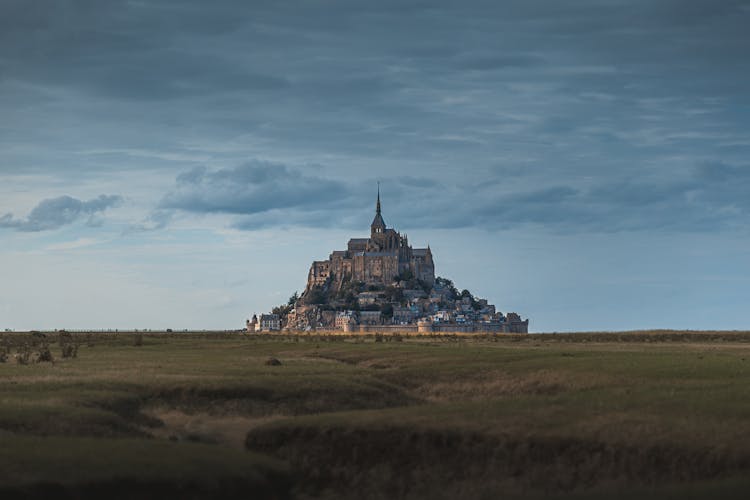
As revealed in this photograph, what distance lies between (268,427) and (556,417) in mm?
9484

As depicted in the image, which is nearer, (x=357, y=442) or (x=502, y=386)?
(x=357, y=442)

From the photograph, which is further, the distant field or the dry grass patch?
the dry grass patch

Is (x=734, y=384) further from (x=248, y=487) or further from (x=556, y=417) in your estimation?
(x=248, y=487)

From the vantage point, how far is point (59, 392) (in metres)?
38.9

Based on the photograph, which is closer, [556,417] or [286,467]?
[286,467]

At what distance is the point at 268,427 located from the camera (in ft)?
106

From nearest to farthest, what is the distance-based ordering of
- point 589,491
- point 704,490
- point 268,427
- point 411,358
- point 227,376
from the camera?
point 704,490, point 589,491, point 268,427, point 227,376, point 411,358

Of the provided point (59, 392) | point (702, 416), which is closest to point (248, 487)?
point (702, 416)

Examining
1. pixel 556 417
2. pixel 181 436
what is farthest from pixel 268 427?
pixel 556 417

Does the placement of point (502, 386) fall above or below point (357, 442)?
above

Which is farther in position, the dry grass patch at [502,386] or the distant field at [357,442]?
the dry grass patch at [502,386]

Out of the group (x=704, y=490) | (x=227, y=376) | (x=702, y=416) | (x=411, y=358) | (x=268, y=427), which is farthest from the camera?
(x=411, y=358)

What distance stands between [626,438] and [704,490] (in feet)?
17.1

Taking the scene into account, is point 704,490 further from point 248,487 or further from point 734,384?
point 734,384
